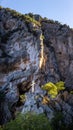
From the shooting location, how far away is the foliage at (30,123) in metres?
50.0

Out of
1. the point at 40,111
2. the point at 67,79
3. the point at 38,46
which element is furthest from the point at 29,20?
the point at 40,111

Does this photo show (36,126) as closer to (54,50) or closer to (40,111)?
(40,111)

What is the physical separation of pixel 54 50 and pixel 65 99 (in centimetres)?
2390

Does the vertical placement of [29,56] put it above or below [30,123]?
above

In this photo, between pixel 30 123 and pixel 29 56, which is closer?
pixel 30 123

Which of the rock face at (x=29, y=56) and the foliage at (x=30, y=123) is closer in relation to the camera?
the foliage at (x=30, y=123)

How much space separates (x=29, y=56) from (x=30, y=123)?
2522 cm

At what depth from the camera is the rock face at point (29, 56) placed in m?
69.5

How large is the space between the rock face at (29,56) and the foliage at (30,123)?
6.43m

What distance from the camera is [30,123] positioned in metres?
50.4

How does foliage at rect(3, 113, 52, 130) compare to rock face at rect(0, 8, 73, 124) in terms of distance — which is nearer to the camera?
foliage at rect(3, 113, 52, 130)

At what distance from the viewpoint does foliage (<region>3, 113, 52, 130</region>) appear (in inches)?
1970

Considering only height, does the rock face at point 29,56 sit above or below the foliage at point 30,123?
above

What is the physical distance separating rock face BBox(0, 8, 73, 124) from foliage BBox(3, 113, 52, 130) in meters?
6.43
